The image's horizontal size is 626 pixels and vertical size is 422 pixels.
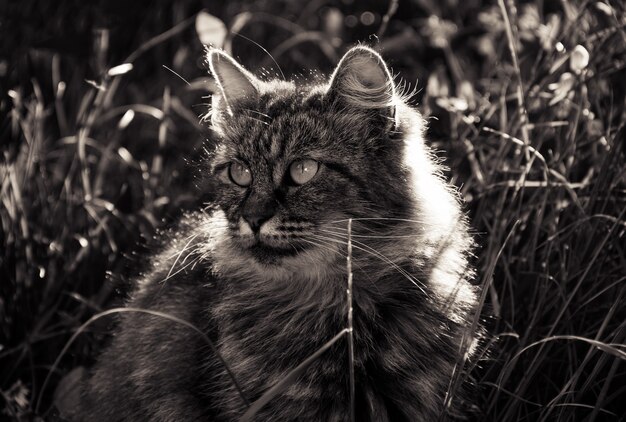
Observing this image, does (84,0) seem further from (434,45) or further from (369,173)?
(369,173)

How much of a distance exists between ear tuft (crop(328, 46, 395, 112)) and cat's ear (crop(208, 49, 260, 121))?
38 cm

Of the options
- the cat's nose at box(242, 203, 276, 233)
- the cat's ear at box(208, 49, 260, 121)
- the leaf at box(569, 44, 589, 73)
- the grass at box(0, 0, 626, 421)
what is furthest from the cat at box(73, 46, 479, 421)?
the leaf at box(569, 44, 589, 73)

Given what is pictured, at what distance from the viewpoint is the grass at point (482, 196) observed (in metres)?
2.76

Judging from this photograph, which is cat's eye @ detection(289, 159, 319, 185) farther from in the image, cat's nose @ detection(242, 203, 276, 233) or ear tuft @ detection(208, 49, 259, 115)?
ear tuft @ detection(208, 49, 259, 115)

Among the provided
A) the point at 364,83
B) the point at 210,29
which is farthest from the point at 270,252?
the point at 210,29

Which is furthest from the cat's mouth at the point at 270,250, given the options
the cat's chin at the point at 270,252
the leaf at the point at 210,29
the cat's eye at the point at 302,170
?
the leaf at the point at 210,29

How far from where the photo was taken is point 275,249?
8.13 ft

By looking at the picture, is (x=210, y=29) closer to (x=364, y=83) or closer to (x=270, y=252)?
(x=364, y=83)

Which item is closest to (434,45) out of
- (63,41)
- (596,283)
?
(63,41)

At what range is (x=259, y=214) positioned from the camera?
2.44m

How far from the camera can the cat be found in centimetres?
242

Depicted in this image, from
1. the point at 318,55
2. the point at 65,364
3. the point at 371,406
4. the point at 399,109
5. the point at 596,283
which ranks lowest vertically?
the point at 65,364

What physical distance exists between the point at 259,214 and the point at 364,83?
23.3 inches

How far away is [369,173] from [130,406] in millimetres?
1191
